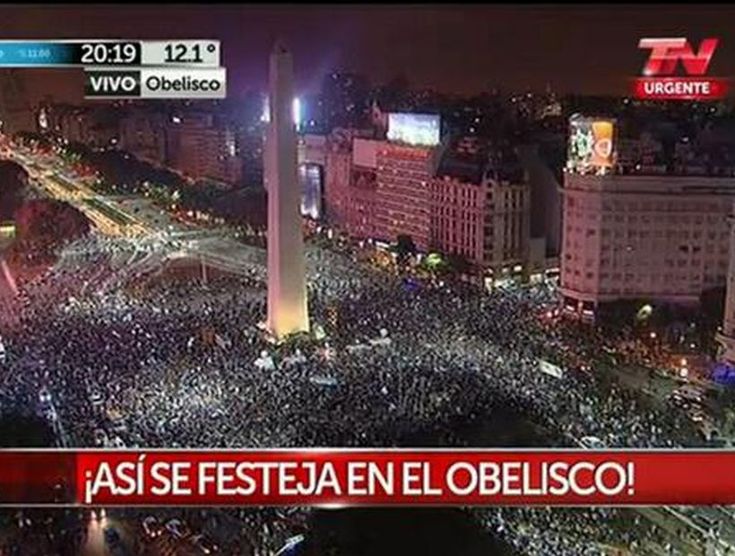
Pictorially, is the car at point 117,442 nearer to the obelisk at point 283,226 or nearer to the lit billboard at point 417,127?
the obelisk at point 283,226

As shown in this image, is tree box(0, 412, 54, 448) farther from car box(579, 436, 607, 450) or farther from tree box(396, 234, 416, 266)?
car box(579, 436, 607, 450)

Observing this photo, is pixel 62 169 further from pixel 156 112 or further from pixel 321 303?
pixel 321 303

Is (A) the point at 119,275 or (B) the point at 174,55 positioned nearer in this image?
(B) the point at 174,55

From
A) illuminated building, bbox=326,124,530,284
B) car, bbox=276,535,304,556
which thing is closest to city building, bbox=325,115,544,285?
illuminated building, bbox=326,124,530,284

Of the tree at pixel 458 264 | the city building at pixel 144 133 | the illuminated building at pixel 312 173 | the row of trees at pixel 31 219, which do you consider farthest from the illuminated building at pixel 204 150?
the tree at pixel 458 264

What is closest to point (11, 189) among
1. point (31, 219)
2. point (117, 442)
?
point (31, 219)

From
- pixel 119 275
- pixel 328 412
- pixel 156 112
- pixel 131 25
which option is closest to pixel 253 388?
pixel 328 412
